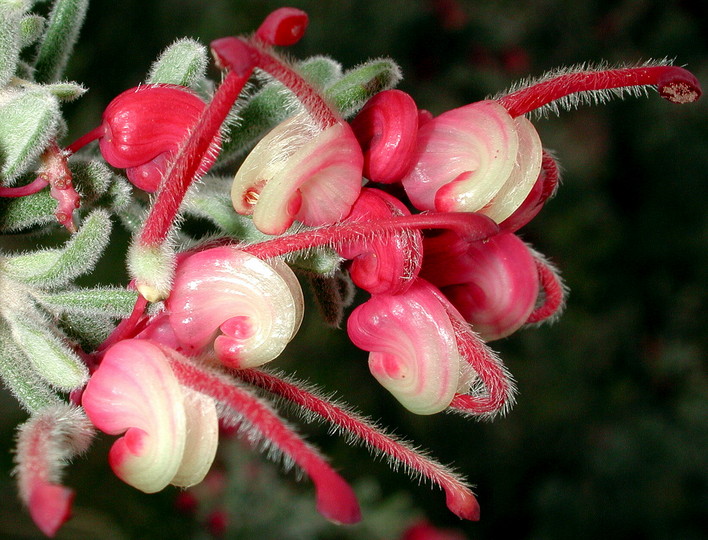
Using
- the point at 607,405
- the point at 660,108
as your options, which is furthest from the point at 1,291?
the point at 660,108

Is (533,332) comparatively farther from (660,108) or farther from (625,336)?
(660,108)

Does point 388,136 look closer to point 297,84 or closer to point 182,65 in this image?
point 297,84

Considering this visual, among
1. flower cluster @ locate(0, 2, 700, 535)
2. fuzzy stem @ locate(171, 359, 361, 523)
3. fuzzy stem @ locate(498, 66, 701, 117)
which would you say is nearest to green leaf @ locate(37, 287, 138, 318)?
flower cluster @ locate(0, 2, 700, 535)

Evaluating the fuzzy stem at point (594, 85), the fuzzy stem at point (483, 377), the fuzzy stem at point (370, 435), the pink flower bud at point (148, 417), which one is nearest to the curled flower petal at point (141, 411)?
the pink flower bud at point (148, 417)

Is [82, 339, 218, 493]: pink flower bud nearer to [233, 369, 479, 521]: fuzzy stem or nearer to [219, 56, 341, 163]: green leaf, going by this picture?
[233, 369, 479, 521]: fuzzy stem

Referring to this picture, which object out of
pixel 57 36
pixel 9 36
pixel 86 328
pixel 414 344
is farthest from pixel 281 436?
pixel 57 36

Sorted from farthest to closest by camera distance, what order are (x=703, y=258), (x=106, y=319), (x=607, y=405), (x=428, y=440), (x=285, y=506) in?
(x=703, y=258) → (x=607, y=405) → (x=428, y=440) → (x=285, y=506) → (x=106, y=319)
